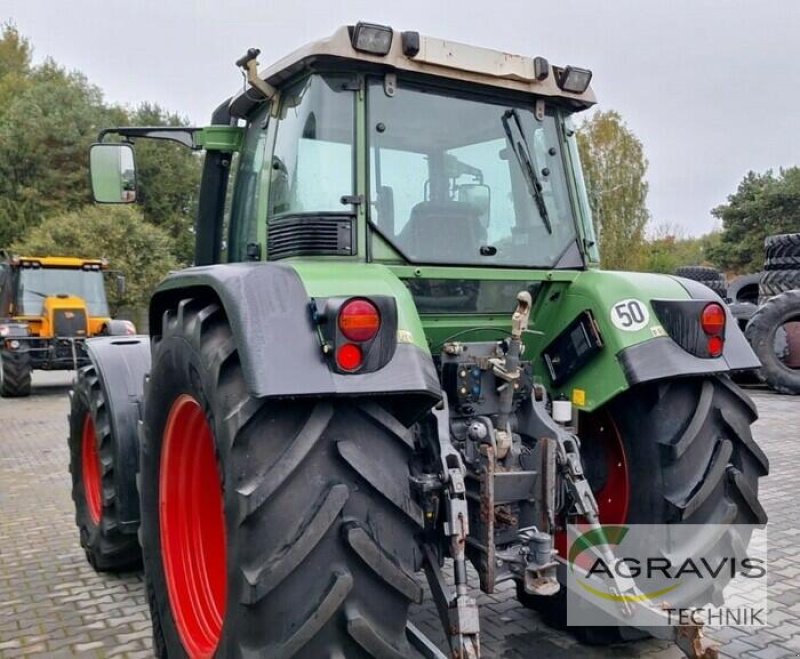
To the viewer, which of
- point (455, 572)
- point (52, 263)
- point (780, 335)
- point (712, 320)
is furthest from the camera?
point (52, 263)

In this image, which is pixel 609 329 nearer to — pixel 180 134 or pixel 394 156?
pixel 394 156

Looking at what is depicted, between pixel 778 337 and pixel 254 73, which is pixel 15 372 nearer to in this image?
pixel 254 73

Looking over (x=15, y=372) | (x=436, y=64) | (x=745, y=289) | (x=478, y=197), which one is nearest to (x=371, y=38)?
(x=436, y=64)

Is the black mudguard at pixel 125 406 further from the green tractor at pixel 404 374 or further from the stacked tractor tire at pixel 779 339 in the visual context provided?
the stacked tractor tire at pixel 779 339

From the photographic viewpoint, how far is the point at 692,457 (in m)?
2.89

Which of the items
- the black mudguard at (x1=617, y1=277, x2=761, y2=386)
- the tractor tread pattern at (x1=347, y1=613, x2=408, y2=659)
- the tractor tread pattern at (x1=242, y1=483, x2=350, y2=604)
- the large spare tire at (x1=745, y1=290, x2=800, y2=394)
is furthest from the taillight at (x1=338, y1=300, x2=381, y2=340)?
the large spare tire at (x1=745, y1=290, x2=800, y2=394)

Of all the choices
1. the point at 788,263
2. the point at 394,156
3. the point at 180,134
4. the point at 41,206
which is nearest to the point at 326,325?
the point at 394,156

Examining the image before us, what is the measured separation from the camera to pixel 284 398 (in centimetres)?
207

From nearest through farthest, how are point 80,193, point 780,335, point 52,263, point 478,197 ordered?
point 478,197 → point 780,335 → point 52,263 → point 80,193

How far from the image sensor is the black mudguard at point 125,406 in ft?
12.8

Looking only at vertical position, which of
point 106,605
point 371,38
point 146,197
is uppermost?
point 146,197

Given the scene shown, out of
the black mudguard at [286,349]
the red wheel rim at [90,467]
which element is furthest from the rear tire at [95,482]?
the black mudguard at [286,349]

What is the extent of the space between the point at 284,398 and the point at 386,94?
137 centimetres

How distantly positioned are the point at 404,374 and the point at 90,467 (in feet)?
10.5
